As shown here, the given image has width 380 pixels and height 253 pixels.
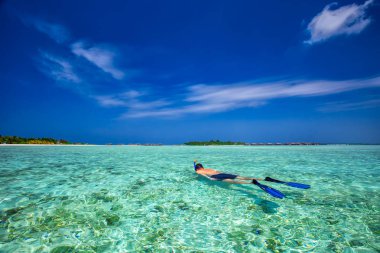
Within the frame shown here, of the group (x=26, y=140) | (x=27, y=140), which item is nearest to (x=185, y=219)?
(x=26, y=140)

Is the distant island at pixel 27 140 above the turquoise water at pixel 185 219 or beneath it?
above

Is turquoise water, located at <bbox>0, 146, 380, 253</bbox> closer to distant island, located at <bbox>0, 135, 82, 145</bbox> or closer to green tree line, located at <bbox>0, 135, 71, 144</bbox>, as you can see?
green tree line, located at <bbox>0, 135, 71, 144</bbox>

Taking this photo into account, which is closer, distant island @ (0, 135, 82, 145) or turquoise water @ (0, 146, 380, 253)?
turquoise water @ (0, 146, 380, 253)

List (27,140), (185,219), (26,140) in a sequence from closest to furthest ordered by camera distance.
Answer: (185,219), (26,140), (27,140)

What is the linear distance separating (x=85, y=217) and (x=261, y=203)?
21.0ft

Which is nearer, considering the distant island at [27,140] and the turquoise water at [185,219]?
the turquoise water at [185,219]

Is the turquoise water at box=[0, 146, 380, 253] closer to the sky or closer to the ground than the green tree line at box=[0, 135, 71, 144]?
closer to the ground

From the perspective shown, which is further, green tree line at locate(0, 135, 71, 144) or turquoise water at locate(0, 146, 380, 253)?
green tree line at locate(0, 135, 71, 144)

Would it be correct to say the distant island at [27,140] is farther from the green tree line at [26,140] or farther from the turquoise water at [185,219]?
the turquoise water at [185,219]

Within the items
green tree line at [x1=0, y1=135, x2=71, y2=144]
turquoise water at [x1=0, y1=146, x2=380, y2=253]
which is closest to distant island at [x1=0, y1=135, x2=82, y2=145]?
green tree line at [x1=0, y1=135, x2=71, y2=144]

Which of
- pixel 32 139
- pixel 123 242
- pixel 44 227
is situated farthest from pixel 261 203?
pixel 32 139

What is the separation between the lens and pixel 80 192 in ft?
29.5

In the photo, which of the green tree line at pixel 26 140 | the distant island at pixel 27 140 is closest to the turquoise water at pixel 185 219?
the green tree line at pixel 26 140

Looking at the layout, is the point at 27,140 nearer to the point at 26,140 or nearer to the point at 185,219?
the point at 26,140
